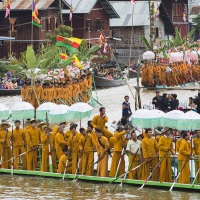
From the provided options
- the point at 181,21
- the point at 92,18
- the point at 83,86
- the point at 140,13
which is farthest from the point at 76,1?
the point at 83,86

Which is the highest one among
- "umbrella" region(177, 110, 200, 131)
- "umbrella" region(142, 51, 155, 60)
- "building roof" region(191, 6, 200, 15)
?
"building roof" region(191, 6, 200, 15)

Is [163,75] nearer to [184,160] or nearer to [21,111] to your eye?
[21,111]

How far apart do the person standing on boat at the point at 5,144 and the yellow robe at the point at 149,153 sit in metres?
4.25

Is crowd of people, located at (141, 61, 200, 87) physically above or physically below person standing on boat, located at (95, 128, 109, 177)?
above

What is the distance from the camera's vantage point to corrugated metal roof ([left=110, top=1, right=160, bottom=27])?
7295cm

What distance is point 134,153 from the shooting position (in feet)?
78.5

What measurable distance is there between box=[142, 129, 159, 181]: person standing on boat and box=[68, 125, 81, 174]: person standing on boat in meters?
1.98

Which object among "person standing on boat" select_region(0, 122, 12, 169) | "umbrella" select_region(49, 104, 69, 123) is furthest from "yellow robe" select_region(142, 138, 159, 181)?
"person standing on boat" select_region(0, 122, 12, 169)

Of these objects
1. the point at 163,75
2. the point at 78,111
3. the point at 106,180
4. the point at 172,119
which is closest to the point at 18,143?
the point at 78,111

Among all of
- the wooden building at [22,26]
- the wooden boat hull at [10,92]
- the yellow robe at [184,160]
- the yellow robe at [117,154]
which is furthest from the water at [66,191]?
the wooden building at [22,26]

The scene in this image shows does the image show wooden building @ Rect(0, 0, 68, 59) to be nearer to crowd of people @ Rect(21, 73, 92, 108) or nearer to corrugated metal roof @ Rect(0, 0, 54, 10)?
→ corrugated metal roof @ Rect(0, 0, 54, 10)

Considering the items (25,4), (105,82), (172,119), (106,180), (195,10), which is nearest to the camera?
(106,180)

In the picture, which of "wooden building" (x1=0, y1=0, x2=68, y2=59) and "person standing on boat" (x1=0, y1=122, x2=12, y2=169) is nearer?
"person standing on boat" (x1=0, y1=122, x2=12, y2=169)

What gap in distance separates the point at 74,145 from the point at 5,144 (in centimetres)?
236
